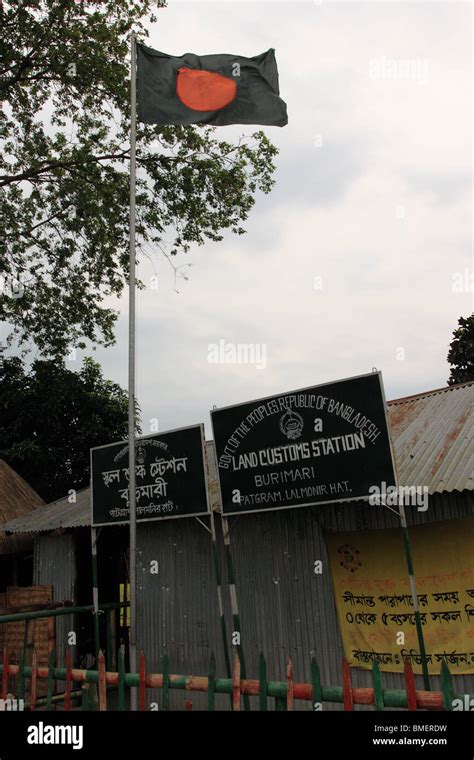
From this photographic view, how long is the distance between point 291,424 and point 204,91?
212 inches

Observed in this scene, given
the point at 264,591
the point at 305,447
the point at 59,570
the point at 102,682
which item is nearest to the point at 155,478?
the point at 264,591

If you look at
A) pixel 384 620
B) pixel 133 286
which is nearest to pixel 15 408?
pixel 133 286

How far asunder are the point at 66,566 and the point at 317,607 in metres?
6.38

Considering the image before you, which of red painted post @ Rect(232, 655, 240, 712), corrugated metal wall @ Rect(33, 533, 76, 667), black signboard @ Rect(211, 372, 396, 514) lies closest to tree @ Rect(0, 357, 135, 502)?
corrugated metal wall @ Rect(33, 533, 76, 667)

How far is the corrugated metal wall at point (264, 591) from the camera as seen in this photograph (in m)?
9.00

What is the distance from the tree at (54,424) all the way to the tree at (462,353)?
14724mm

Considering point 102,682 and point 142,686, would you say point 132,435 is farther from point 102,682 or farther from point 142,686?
point 142,686

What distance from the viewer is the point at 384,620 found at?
28.0ft

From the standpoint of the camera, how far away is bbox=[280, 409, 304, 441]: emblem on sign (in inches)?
313

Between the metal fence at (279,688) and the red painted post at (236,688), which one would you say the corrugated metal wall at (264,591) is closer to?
the metal fence at (279,688)

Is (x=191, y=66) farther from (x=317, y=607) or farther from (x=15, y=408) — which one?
(x=15, y=408)

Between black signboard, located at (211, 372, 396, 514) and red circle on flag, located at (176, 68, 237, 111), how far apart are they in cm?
475

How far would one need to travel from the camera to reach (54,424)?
23.1 m

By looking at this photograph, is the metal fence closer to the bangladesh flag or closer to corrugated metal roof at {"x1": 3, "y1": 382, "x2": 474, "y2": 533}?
corrugated metal roof at {"x1": 3, "y1": 382, "x2": 474, "y2": 533}
